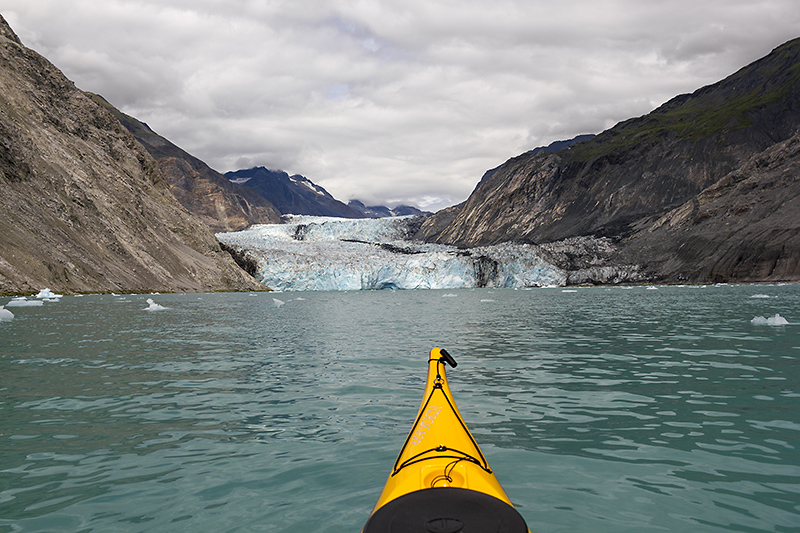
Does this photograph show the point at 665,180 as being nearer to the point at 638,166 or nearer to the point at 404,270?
the point at 638,166

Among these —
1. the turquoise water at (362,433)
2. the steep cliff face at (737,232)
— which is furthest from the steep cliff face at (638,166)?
the turquoise water at (362,433)

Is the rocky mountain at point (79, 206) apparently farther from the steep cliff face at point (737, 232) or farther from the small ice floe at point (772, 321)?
the steep cliff face at point (737, 232)

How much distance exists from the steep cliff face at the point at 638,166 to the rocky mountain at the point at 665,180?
0.28 metres

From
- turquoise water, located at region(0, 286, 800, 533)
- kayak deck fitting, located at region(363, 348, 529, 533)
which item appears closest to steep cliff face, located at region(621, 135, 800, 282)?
turquoise water, located at region(0, 286, 800, 533)

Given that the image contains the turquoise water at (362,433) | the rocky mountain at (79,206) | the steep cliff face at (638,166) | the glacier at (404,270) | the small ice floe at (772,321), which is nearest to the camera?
the turquoise water at (362,433)

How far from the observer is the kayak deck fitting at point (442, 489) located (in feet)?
9.93

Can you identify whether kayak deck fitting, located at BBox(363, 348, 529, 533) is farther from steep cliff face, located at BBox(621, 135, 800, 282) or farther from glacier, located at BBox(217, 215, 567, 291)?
steep cliff face, located at BBox(621, 135, 800, 282)

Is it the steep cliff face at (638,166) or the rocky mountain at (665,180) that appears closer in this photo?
the rocky mountain at (665,180)

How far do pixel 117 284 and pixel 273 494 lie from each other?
5698 centimetres

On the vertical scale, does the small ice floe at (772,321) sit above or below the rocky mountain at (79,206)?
below

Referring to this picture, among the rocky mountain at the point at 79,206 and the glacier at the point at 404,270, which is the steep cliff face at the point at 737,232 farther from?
the rocky mountain at the point at 79,206

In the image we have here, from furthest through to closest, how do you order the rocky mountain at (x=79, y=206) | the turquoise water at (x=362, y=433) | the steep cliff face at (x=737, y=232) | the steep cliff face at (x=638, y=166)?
the steep cliff face at (x=638, y=166) < the steep cliff face at (x=737, y=232) < the rocky mountain at (x=79, y=206) < the turquoise water at (x=362, y=433)

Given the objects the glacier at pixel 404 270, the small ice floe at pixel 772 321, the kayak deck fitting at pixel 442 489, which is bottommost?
the small ice floe at pixel 772 321

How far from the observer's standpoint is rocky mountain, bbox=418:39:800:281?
77812 millimetres
